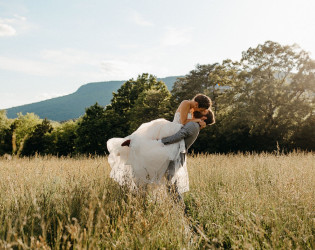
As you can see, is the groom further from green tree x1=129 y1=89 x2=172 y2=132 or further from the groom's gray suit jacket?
green tree x1=129 y1=89 x2=172 y2=132

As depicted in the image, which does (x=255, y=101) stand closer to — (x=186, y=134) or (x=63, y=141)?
(x=186, y=134)

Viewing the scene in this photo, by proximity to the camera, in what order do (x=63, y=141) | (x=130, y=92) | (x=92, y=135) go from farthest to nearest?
(x=63, y=141), (x=130, y=92), (x=92, y=135)

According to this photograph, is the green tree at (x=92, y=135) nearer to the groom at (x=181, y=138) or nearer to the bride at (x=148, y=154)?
the bride at (x=148, y=154)

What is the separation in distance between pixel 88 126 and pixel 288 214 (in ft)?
121

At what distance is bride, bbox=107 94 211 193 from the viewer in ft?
13.0

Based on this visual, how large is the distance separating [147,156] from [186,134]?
2.30 ft

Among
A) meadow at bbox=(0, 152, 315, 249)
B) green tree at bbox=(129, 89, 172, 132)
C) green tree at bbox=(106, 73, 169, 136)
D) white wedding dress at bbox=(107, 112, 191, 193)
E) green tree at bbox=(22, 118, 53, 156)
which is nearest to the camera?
meadow at bbox=(0, 152, 315, 249)

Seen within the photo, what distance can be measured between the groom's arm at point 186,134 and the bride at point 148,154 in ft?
0.28

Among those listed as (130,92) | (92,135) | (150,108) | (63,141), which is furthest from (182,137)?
(63,141)

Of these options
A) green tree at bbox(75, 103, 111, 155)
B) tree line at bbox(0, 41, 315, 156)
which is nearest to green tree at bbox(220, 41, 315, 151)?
tree line at bbox(0, 41, 315, 156)

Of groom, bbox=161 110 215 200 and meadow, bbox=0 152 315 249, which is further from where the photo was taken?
groom, bbox=161 110 215 200

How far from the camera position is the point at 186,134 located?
13.4 feet

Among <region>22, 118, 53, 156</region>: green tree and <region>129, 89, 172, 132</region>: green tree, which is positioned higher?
<region>129, 89, 172, 132</region>: green tree

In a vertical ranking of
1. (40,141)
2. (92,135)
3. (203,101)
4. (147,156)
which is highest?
(203,101)
